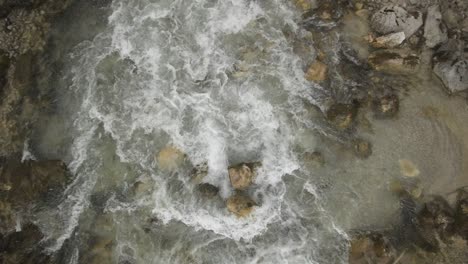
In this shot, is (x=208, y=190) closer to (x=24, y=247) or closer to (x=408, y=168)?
(x=24, y=247)

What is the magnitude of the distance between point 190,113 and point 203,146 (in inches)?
44.8

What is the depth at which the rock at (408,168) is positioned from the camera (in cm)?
1145

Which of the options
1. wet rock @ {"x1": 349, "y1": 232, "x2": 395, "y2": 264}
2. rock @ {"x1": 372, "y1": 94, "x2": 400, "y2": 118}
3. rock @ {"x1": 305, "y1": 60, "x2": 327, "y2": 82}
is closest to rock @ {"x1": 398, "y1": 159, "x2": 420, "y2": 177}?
rock @ {"x1": 372, "y1": 94, "x2": 400, "y2": 118}

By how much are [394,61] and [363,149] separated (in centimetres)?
291

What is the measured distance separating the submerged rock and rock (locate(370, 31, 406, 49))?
18.3 ft

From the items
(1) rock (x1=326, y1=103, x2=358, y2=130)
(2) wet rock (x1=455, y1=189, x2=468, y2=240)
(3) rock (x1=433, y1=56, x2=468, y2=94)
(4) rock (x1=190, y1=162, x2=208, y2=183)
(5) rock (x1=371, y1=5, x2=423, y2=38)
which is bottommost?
(2) wet rock (x1=455, y1=189, x2=468, y2=240)

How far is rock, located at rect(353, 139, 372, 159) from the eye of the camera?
11.7 meters

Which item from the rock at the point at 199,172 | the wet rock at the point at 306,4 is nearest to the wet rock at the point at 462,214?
the rock at the point at 199,172

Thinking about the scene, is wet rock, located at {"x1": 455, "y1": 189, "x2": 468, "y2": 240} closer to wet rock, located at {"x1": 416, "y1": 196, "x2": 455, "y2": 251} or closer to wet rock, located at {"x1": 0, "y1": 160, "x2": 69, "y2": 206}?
wet rock, located at {"x1": 416, "y1": 196, "x2": 455, "y2": 251}

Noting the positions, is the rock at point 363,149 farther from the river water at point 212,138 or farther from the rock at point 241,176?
the rock at point 241,176

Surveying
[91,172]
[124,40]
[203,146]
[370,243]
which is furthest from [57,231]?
[370,243]

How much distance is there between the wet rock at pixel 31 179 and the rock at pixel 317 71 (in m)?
7.99

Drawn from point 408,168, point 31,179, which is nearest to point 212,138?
point 31,179

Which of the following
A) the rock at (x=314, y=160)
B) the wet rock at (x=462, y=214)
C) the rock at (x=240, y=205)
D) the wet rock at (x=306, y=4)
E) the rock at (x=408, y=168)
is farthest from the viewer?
the wet rock at (x=306, y=4)
